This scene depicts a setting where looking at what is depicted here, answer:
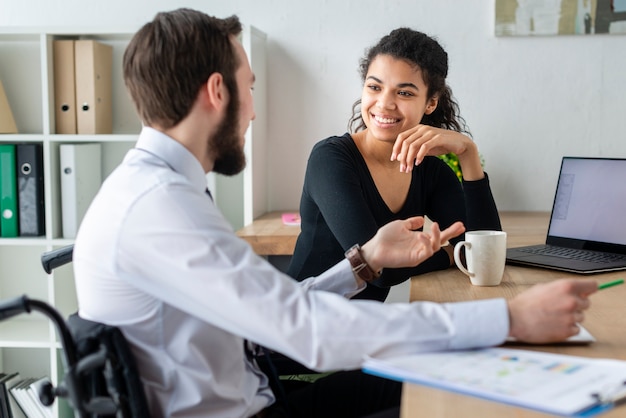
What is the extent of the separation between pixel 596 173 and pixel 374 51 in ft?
2.12

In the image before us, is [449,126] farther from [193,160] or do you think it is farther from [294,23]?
[193,160]

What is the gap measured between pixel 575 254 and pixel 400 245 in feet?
1.92

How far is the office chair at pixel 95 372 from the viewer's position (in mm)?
972

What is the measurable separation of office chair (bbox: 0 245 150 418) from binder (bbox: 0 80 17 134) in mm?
2021

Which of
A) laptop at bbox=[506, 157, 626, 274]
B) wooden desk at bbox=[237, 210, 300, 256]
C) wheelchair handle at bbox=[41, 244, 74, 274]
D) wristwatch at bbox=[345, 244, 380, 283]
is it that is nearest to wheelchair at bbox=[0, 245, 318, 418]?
wheelchair handle at bbox=[41, 244, 74, 274]

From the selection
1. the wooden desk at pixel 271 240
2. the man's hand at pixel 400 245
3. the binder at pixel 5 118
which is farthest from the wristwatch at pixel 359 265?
the binder at pixel 5 118

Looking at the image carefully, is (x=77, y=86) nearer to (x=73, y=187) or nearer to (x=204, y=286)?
(x=73, y=187)

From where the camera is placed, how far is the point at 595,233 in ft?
6.14

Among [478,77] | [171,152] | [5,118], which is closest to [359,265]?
[171,152]

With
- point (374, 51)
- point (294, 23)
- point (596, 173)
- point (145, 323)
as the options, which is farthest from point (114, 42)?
point (145, 323)

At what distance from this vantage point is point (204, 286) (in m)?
0.99

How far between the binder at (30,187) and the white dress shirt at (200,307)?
1.71 metres

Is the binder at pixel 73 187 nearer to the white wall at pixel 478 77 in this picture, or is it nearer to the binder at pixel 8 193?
the binder at pixel 8 193

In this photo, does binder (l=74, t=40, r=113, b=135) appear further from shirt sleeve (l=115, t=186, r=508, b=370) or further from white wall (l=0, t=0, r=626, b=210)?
shirt sleeve (l=115, t=186, r=508, b=370)
